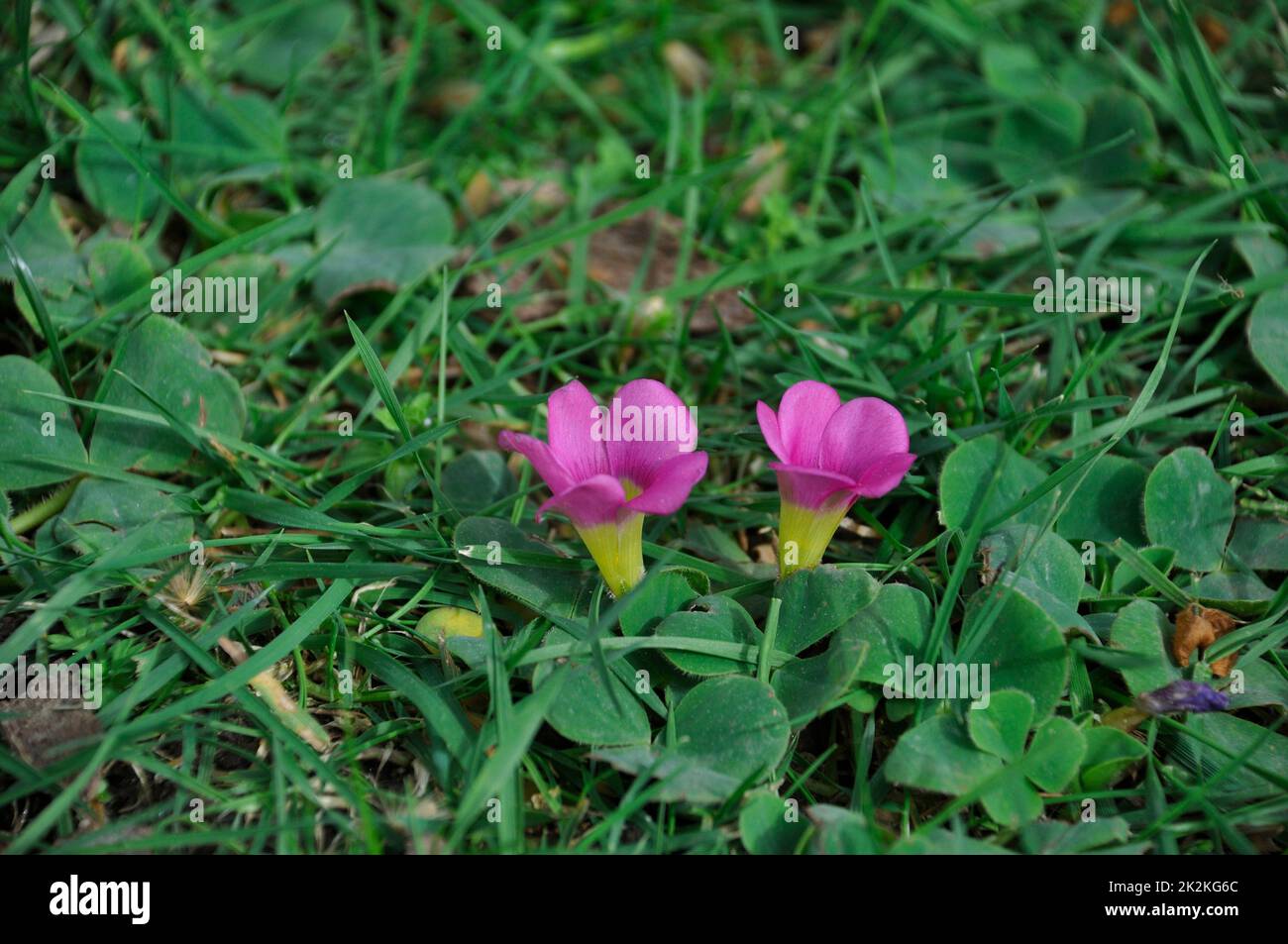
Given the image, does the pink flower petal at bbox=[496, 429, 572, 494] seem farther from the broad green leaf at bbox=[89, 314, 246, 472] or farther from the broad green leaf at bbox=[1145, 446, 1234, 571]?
the broad green leaf at bbox=[1145, 446, 1234, 571]

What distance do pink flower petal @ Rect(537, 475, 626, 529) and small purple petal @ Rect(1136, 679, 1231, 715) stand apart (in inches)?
49.3

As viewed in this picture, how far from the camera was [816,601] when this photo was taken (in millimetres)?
2383

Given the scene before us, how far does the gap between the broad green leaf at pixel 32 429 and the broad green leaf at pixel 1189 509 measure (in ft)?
9.33

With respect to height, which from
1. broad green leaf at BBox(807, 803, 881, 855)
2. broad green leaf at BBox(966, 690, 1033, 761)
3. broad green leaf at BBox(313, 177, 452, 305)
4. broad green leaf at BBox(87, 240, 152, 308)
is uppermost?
broad green leaf at BBox(313, 177, 452, 305)

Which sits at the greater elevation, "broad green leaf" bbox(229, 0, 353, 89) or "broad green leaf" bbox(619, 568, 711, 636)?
"broad green leaf" bbox(229, 0, 353, 89)

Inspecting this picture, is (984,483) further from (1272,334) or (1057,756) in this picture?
(1272,334)

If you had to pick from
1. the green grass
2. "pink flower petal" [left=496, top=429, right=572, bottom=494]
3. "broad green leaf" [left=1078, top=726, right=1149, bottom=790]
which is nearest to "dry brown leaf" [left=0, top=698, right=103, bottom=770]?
the green grass

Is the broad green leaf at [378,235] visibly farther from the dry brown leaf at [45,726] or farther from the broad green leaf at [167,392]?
the dry brown leaf at [45,726]

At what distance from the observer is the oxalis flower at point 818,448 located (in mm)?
2330

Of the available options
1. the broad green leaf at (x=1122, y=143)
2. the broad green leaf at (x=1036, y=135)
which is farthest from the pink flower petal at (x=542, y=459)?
the broad green leaf at (x=1122, y=143)

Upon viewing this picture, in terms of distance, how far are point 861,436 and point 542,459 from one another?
0.76 m

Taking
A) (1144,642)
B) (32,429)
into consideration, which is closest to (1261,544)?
(1144,642)

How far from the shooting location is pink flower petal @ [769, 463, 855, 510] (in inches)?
84.2
